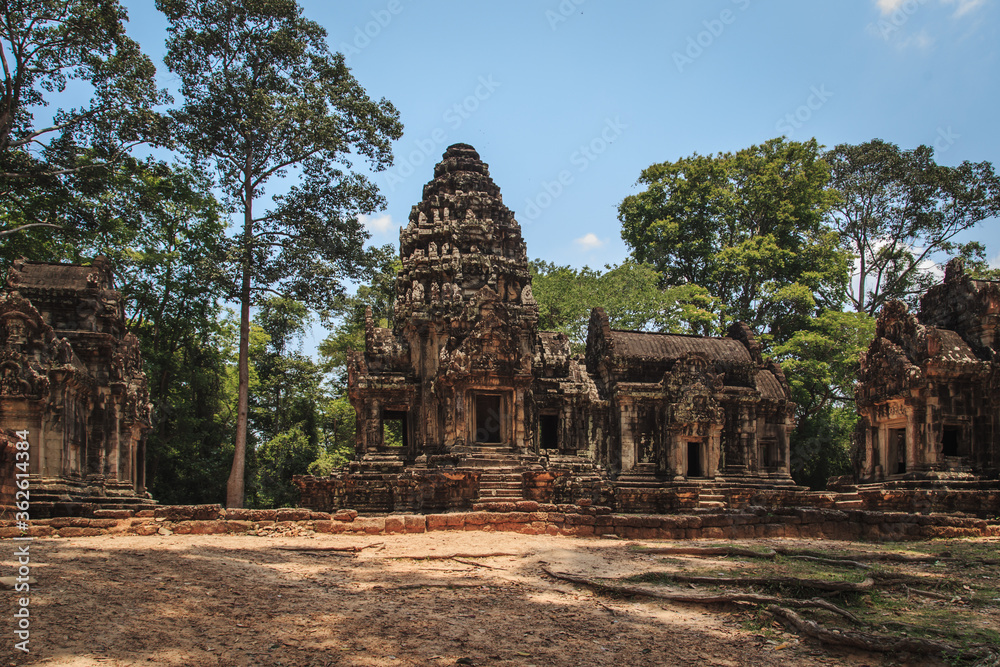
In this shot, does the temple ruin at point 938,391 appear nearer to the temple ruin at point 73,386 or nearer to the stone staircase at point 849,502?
the stone staircase at point 849,502

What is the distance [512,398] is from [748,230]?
2344 cm

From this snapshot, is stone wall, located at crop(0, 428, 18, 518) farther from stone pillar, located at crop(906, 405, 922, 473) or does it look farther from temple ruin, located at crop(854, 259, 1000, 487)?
stone pillar, located at crop(906, 405, 922, 473)

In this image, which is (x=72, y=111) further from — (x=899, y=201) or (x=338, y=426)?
(x=899, y=201)

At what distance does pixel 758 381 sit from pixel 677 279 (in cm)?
1216

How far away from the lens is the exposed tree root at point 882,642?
5090mm

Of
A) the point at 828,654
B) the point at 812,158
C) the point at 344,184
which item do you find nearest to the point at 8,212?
the point at 344,184

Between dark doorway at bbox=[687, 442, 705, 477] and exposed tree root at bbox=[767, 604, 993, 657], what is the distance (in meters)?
18.3

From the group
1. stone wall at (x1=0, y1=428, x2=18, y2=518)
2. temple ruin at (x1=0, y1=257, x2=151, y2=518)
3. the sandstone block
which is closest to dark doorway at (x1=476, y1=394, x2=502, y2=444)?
the sandstone block

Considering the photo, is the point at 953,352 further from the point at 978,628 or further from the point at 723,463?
the point at 978,628

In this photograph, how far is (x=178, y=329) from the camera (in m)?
28.9

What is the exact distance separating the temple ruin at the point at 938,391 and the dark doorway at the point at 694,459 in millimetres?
4729

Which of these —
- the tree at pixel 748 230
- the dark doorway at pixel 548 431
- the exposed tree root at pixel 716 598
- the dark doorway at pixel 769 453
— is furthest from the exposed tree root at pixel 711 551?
the tree at pixel 748 230

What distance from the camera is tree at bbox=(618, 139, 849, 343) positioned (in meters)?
34.3

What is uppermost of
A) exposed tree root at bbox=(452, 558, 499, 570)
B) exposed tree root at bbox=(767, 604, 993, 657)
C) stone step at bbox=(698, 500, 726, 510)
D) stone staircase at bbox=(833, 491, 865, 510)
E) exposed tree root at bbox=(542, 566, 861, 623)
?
exposed tree root at bbox=(767, 604, 993, 657)
